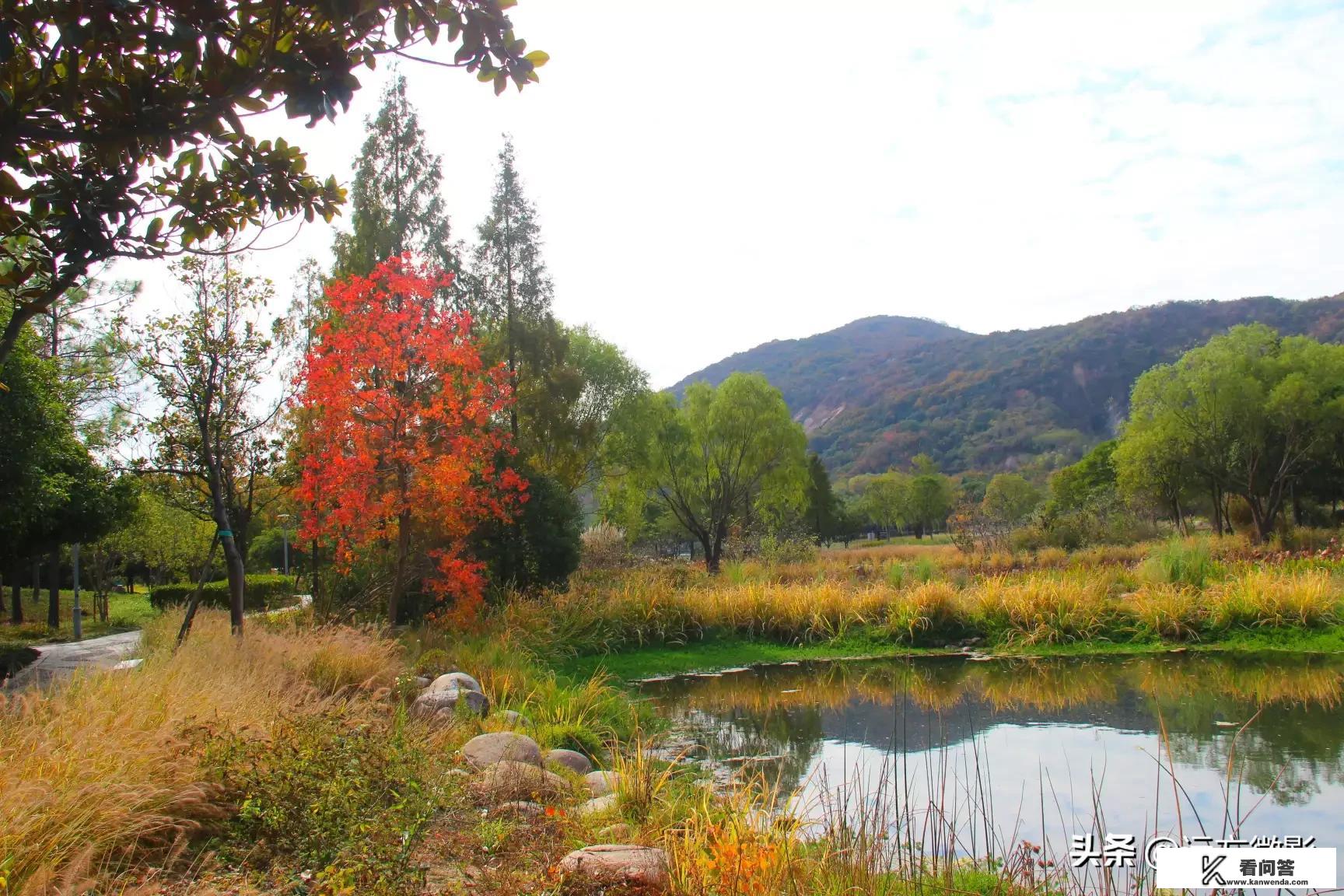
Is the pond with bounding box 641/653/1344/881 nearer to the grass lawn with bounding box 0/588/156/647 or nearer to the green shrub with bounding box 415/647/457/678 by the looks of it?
the green shrub with bounding box 415/647/457/678

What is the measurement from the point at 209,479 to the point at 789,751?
19.5 ft

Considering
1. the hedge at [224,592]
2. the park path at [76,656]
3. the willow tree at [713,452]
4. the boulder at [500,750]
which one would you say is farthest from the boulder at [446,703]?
the willow tree at [713,452]

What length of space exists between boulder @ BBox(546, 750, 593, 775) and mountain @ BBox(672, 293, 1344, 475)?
76486mm

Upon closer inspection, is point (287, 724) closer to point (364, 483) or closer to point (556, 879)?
point (556, 879)

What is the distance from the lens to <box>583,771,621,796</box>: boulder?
17.3 feet

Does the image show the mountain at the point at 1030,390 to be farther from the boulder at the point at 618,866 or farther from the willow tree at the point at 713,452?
the boulder at the point at 618,866

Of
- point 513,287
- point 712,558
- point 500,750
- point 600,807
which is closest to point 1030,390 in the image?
point 712,558

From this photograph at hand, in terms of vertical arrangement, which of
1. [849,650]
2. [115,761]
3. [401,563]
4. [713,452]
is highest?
[713,452]

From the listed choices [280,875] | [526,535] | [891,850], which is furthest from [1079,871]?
[526,535]

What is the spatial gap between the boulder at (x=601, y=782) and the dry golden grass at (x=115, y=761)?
176 centimetres

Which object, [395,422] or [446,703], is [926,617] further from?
[446,703]

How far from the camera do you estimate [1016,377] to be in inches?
4188

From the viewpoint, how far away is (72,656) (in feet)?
41.3

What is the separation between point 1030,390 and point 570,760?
352ft
